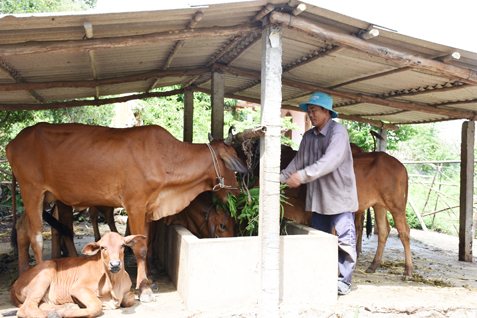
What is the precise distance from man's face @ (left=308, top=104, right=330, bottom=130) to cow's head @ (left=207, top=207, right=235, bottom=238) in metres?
1.70

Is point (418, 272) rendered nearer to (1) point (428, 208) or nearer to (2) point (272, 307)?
(2) point (272, 307)

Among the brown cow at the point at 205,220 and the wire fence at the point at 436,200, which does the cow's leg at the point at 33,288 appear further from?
the wire fence at the point at 436,200

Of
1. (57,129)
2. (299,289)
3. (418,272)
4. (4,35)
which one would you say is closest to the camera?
(4,35)

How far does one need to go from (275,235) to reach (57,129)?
9.63 feet

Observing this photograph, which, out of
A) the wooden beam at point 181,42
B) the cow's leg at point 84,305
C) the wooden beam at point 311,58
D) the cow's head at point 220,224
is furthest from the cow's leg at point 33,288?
the wooden beam at point 311,58

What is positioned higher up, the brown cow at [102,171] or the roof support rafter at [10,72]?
the roof support rafter at [10,72]

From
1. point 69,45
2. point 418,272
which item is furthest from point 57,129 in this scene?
point 418,272

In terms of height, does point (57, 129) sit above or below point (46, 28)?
below

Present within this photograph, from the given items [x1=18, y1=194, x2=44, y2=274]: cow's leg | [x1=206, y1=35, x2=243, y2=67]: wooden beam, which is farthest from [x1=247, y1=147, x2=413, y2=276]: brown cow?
[x1=18, y1=194, x2=44, y2=274]: cow's leg

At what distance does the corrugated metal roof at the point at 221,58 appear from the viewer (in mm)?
3750

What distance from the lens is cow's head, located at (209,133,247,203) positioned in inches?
207

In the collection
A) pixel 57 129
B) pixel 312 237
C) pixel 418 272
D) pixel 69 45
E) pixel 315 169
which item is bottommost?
pixel 418 272

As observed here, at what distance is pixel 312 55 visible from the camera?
17.6ft

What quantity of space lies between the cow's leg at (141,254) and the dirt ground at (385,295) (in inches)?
4.6
